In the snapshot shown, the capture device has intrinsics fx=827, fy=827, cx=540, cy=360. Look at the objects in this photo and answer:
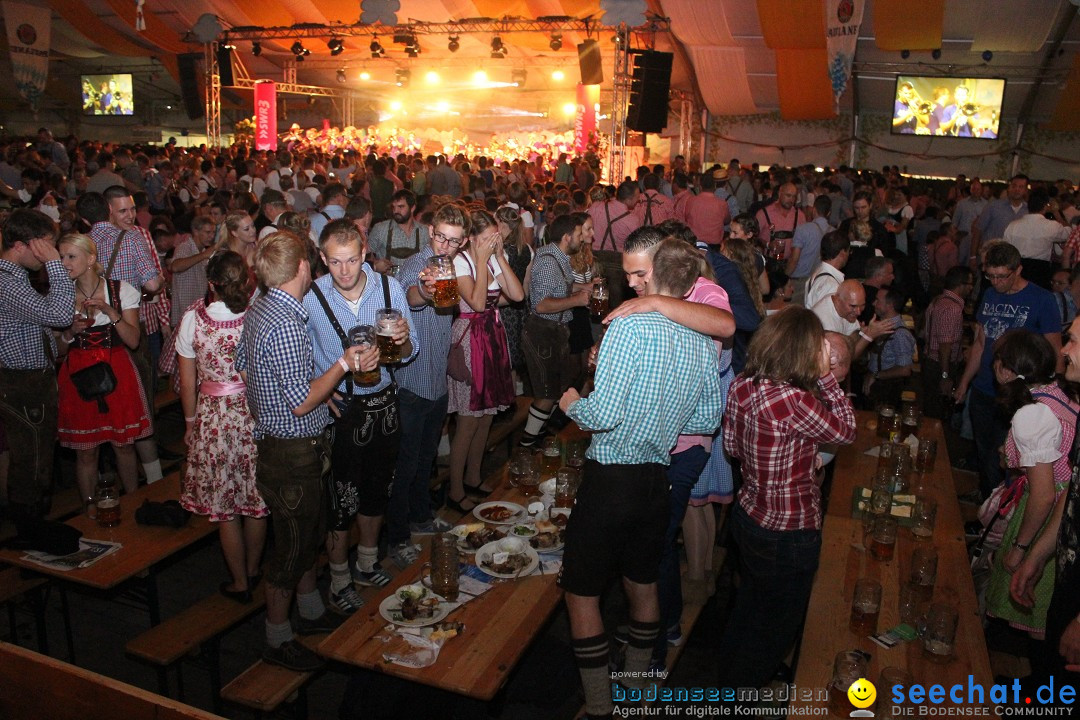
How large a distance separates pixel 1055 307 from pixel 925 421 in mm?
796

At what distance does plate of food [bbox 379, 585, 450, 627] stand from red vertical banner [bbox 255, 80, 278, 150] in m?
15.0

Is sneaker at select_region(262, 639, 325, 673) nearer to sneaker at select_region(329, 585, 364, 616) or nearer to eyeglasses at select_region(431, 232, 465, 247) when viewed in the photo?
sneaker at select_region(329, 585, 364, 616)

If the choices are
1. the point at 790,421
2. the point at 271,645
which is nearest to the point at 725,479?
the point at 790,421

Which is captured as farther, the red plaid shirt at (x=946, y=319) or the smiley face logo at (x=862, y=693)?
the red plaid shirt at (x=946, y=319)

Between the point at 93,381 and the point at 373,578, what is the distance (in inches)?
57.6

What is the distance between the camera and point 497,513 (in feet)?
10.1

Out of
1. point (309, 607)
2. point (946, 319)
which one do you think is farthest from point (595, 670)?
point (946, 319)

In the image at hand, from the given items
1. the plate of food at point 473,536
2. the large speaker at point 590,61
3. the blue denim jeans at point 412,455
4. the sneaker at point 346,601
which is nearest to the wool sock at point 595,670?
the plate of food at point 473,536

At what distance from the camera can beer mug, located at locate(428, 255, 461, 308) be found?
2.90m

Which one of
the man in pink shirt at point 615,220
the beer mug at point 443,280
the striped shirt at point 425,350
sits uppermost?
the man in pink shirt at point 615,220

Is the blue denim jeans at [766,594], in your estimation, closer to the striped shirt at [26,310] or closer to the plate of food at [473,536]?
the plate of food at [473,536]

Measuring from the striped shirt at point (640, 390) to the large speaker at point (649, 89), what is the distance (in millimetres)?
8893

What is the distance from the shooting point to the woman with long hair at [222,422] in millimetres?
2920

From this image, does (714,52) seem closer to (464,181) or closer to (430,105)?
(464,181)
